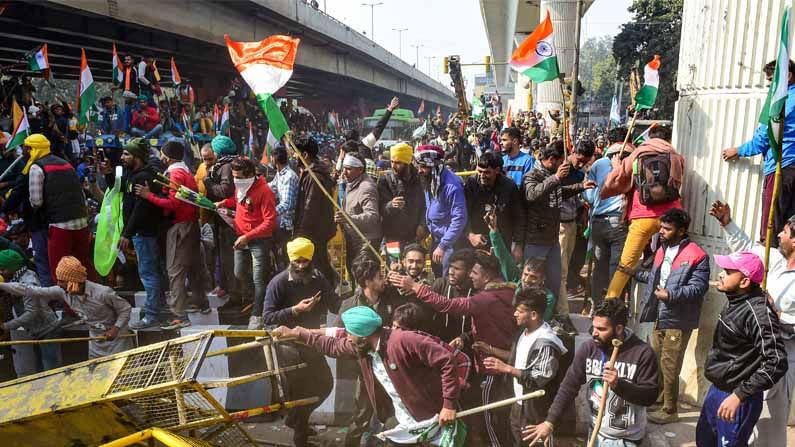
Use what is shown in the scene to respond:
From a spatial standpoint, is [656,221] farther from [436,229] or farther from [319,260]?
[319,260]

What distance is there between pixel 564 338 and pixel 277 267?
3.43 m

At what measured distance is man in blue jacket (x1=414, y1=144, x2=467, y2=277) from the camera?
5336 millimetres

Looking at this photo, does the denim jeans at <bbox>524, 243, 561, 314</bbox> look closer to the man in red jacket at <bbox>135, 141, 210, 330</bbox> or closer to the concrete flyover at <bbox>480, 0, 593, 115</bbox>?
the man in red jacket at <bbox>135, 141, 210, 330</bbox>

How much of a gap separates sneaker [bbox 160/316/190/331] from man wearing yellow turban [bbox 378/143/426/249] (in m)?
2.31

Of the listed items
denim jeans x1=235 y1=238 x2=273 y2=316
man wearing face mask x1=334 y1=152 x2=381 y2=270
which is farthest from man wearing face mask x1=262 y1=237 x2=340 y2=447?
denim jeans x1=235 y1=238 x2=273 y2=316

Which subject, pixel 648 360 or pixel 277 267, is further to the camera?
pixel 277 267

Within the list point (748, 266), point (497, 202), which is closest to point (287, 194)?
point (497, 202)

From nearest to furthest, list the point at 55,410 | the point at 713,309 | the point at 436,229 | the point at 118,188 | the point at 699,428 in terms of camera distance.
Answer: the point at 55,410 < the point at 699,428 < the point at 713,309 < the point at 436,229 < the point at 118,188

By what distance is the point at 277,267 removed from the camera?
22.4 feet

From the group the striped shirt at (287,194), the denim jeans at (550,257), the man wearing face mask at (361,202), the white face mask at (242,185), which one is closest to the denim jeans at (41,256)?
the white face mask at (242,185)

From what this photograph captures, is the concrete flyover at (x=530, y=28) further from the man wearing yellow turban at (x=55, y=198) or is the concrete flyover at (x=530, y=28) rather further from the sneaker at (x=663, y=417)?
the man wearing yellow turban at (x=55, y=198)

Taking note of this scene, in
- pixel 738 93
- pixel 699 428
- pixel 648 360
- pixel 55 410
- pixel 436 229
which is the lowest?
pixel 699 428

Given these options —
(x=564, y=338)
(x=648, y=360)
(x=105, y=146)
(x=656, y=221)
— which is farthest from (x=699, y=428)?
(x=105, y=146)

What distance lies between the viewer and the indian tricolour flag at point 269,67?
552cm
